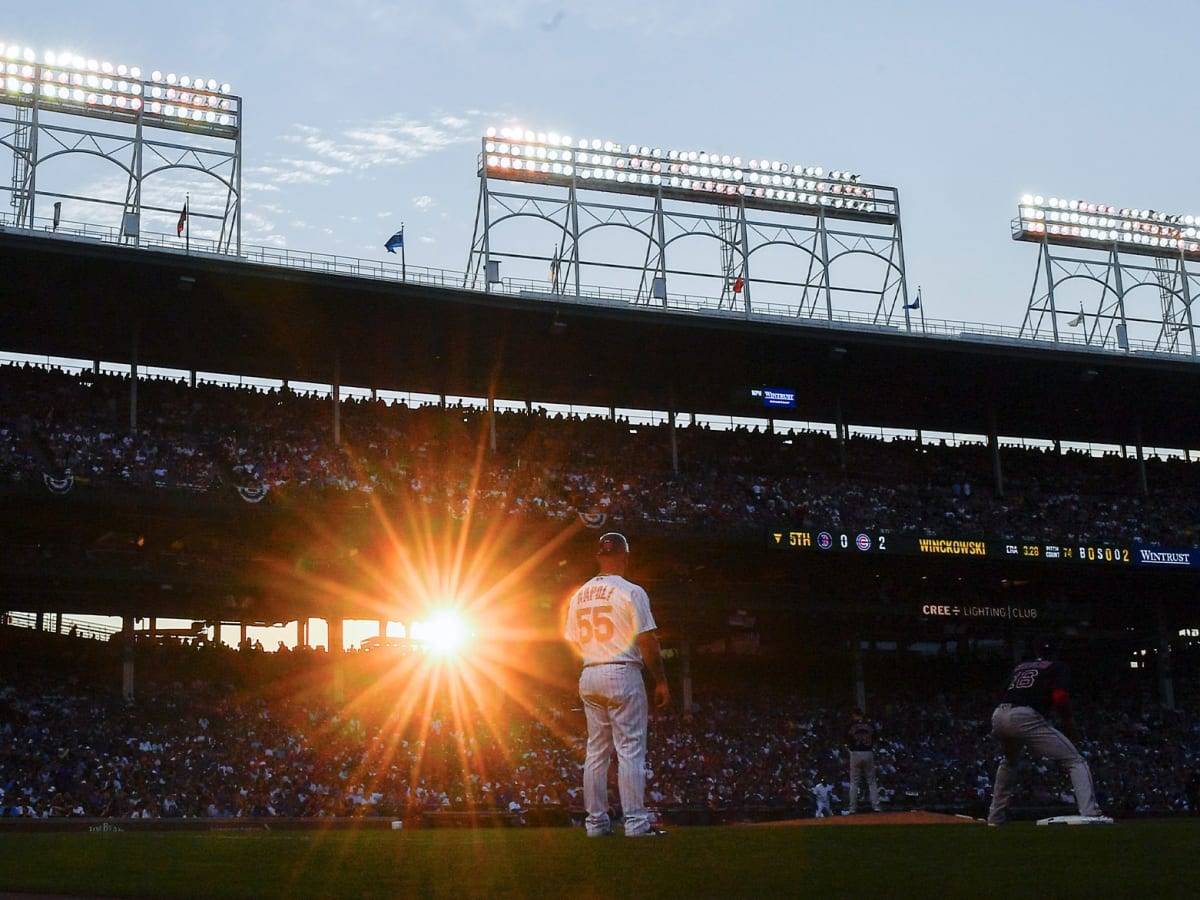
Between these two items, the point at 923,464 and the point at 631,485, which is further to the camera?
the point at 923,464

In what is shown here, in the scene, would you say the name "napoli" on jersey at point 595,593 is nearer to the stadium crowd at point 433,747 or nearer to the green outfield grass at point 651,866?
the green outfield grass at point 651,866

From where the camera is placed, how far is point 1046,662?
13297 mm

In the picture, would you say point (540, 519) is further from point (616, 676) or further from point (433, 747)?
point (616, 676)

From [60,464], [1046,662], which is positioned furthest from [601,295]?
[1046,662]

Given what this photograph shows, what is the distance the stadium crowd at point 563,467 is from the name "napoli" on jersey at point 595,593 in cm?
2648

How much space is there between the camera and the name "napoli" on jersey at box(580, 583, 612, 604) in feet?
32.2

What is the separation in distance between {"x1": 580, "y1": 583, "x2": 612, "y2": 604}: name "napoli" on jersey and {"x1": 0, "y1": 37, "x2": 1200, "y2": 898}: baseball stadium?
51.3 ft

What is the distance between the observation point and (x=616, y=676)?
9.66 meters

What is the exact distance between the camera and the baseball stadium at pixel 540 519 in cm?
3309

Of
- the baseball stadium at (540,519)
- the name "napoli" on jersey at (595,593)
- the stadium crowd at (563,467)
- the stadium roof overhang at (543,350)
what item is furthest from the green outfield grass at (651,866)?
the stadium roof overhang at (543,350)

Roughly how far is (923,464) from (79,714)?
95.2 ft

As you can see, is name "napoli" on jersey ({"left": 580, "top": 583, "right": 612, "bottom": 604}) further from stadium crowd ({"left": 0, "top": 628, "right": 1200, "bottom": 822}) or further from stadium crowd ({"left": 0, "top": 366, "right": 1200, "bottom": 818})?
stadium crowd ({"left": 0, "top": 366, "right": 1200, "bottom": 818})

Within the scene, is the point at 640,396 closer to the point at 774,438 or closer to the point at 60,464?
the point at 774,438

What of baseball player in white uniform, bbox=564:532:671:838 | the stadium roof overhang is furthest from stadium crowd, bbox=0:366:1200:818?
baseball player in white uniform, bbox=564:532:671:838
